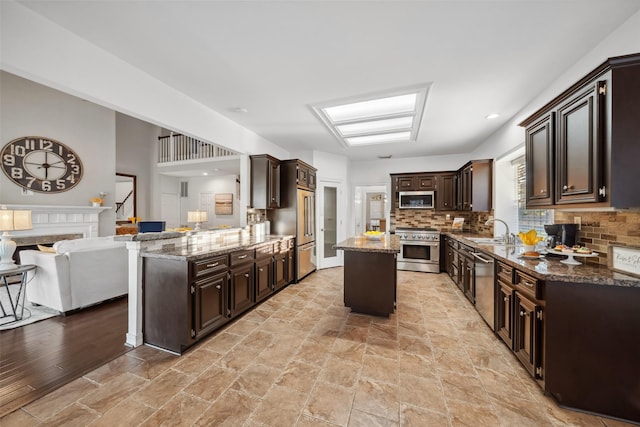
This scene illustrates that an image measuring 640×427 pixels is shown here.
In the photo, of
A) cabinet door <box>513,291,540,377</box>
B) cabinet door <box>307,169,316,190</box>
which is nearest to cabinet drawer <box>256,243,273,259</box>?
cabinet door <box>307,169,316,190</box>

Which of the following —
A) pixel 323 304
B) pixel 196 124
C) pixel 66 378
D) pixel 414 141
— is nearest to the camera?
pixel 66 378

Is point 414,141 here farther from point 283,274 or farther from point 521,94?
point 283,274

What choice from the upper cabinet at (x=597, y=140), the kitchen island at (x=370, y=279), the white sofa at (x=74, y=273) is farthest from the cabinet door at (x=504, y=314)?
the white sofa at (x=74, y=273)

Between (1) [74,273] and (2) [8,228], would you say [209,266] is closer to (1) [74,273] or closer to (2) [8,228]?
(1) [74,273]

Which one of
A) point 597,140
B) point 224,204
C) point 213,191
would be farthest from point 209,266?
point 213,191

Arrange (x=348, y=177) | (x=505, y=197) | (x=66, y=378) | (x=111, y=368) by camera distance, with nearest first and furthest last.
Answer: (x=66, y=378) → (x=111, y=368) → (x=505, y=197) → (x=348, y=177)

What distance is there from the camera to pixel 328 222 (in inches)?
231

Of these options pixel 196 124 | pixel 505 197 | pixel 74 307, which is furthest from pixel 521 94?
pixel 74 307

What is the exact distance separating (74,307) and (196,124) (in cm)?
280

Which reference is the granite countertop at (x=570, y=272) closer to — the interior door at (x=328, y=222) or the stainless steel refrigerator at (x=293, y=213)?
the stainless steel refrigerator at (x=293, y=213)

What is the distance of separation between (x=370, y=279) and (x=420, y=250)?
267cm

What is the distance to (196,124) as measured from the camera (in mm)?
3055

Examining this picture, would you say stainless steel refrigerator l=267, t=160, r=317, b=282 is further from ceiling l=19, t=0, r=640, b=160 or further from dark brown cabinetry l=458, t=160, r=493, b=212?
dark brown cabinetry l=458, t=160, r=493, b=212

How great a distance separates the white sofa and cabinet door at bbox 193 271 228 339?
1.97m
